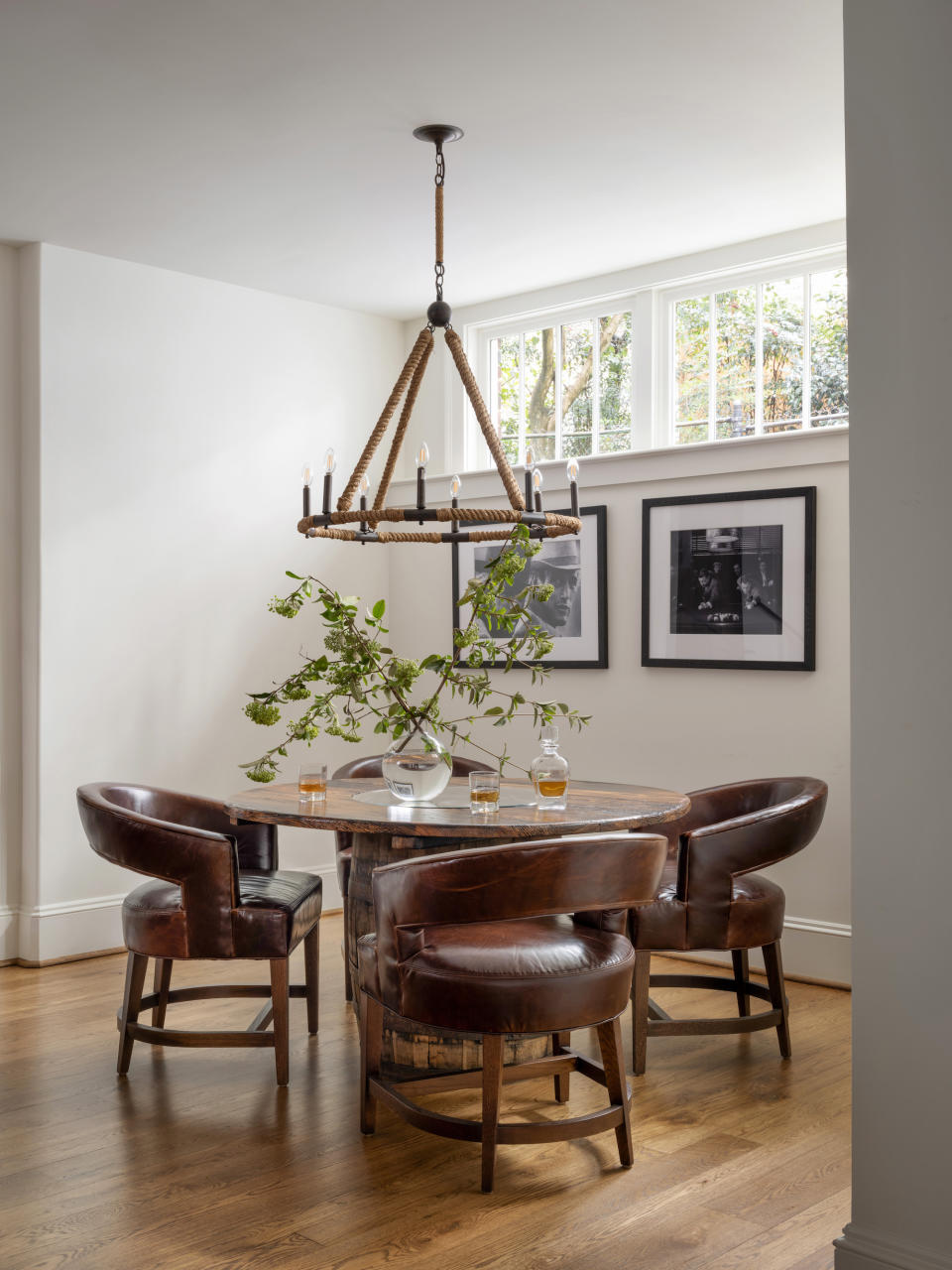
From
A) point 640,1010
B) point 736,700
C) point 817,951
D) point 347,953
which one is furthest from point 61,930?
point 817,951

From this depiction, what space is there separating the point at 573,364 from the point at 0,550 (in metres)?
2.56

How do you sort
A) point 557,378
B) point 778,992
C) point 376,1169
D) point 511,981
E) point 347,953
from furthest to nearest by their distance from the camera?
point 557,378, point 347,953, point 778,992, point 376,1169, point 511,981

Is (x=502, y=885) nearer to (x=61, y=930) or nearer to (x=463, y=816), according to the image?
(x=463, y=816)

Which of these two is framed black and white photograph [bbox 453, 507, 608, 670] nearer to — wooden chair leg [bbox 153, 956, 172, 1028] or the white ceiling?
the white ceiling

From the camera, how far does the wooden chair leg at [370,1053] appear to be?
296 cm

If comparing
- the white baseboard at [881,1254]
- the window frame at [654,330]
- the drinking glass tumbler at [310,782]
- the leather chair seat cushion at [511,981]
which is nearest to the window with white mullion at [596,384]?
the window frame at [654,330]

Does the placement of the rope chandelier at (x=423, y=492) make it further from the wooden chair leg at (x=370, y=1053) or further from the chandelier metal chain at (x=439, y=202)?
the wooden chair leg at (x=370, y=1053)

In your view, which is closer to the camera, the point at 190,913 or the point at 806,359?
the point at 190,913

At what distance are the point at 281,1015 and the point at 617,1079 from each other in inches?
39.8

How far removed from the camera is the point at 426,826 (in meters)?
3.01

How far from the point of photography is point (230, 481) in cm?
530

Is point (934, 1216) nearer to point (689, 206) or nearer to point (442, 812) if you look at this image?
point (442, 812)

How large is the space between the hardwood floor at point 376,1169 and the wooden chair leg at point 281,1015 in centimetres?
6

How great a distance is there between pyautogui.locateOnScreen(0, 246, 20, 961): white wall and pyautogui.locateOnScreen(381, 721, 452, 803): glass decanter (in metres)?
1.98
